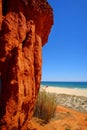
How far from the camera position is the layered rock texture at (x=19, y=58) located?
189 inches

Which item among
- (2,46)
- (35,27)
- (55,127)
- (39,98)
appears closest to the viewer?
(2,46)

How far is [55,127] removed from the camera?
27.4 feet

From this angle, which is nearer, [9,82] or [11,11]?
[9,82]

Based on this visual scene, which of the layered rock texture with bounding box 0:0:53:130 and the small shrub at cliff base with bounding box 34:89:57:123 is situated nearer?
the layered rock texture with bounding box 0:0:53:130

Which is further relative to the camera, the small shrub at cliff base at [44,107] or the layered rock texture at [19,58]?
the small shrub at cliff base at [44,107]

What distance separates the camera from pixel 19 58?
4.91 m

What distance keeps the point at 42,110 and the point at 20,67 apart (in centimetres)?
436

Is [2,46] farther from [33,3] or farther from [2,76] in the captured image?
[33,3]

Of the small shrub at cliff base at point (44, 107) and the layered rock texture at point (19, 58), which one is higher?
the layered rock texture at point (19, 58)

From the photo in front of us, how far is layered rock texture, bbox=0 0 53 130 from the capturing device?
4.81 metres

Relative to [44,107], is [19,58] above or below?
above

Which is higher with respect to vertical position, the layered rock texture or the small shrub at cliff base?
the layered rock texture

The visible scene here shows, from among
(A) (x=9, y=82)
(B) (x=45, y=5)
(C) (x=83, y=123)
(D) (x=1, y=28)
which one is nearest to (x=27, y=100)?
(A) (x=9, y=82)

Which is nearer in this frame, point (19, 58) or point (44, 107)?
point (19, 58)
